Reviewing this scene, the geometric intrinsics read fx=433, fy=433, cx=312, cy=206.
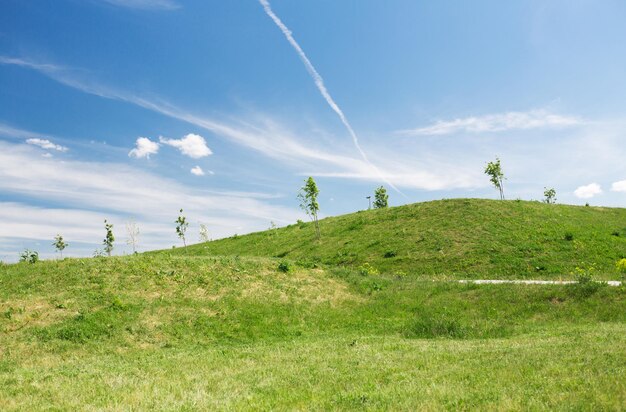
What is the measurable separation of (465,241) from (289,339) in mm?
31796

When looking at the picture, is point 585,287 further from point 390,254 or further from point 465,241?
point 390,254

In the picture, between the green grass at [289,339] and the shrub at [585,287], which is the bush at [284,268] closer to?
the green grass at [289,339]

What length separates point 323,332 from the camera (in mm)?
23438

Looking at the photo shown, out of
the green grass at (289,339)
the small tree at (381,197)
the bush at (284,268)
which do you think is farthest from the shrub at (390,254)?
the small tree at (381,197)

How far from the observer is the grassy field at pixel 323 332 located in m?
10.4

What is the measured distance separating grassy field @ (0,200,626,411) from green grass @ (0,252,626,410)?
81 mm

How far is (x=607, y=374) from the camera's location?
1002cm

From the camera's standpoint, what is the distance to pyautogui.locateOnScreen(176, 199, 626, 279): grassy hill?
4181 centimetres

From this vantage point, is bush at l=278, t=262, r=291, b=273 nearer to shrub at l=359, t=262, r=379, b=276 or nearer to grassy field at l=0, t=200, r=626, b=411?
grassy field at l=0, t=200, r=626, b=411

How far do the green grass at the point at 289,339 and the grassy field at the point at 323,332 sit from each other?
3.2 inches

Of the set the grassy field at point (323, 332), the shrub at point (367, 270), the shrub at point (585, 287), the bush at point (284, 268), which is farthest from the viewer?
the shrub at point (367, 270)

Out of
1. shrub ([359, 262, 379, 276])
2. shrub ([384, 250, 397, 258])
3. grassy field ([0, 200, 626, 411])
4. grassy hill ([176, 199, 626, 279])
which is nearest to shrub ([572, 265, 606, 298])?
grassy field ([0, 200, 626, 411])

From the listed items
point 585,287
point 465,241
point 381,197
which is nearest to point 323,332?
point 585,287

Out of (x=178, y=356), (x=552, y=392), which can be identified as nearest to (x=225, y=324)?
(x=178, y=356)
